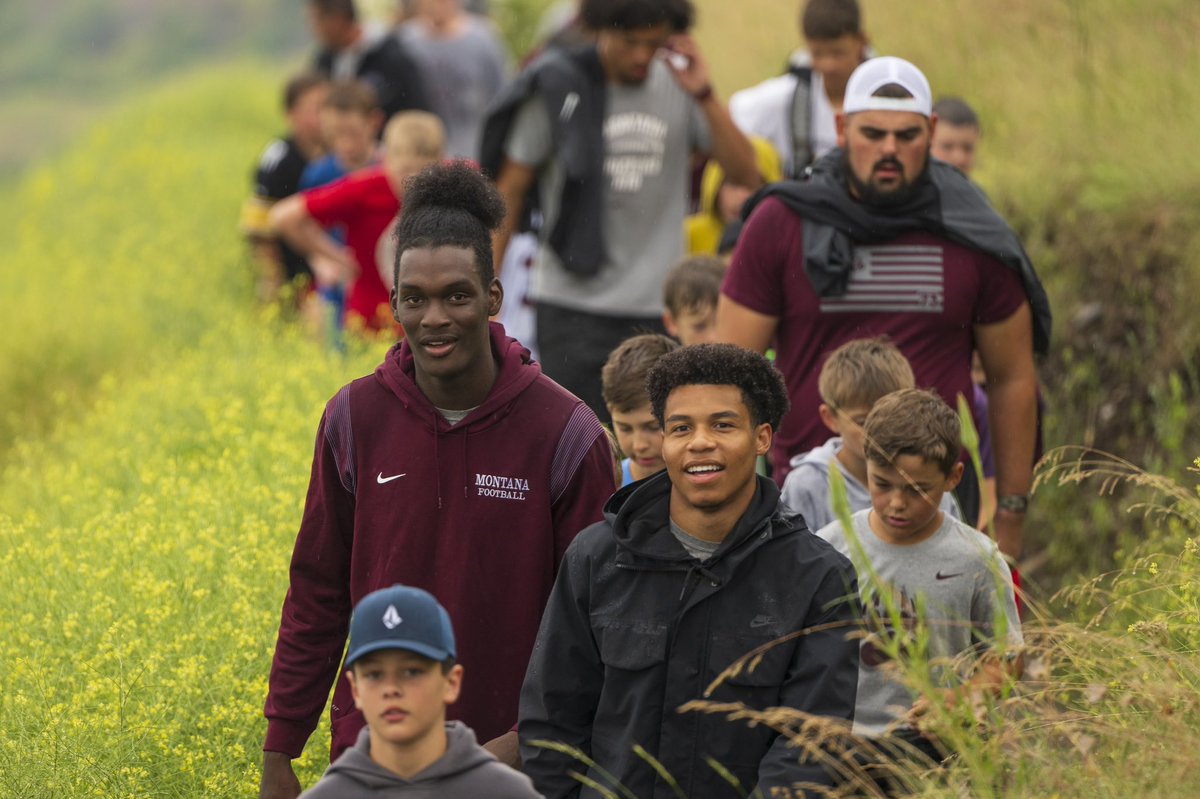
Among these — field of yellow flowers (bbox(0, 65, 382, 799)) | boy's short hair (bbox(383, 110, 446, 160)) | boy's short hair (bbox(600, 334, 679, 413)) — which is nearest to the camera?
field of yellow flowers (bbox(0, 65, 382, 799))

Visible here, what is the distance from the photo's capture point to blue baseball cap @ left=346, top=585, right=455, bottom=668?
389 centimetres

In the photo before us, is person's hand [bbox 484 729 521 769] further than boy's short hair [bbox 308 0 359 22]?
No

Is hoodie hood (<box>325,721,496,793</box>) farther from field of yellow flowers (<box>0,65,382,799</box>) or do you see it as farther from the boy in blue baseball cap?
field of yellow flowers (<box>0,65,382,799</box>)

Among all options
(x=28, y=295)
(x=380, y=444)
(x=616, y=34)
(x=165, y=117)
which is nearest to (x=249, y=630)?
(x=380, y=444)

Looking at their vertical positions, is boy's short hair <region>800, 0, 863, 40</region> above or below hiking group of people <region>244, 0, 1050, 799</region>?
above

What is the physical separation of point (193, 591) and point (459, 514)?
5.82 ft

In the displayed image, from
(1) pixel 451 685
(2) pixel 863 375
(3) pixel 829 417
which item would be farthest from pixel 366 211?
(1) pixel 451 685

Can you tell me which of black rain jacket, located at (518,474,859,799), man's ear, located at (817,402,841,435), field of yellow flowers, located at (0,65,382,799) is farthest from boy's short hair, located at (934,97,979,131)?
black rain jacket, located at (518,474,859,799)

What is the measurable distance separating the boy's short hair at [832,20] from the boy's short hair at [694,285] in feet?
4.32

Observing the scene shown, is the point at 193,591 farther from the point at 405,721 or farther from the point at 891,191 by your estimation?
the point at 891,191

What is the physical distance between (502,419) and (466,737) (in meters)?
1.01

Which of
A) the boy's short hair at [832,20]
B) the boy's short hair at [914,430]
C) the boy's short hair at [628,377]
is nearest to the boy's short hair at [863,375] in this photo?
the boy's short hair at [914,430]

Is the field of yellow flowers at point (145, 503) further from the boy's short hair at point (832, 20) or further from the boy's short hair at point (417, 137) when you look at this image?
the boy's short hair at point (832, 20)

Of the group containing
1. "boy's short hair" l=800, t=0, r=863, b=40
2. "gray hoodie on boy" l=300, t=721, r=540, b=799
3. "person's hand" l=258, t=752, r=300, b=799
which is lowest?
"person's hand" l=258, t=752, r=300, b=799
